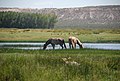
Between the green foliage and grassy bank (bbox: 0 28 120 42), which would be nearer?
grassy bank (bbox: 0 28 120 42)

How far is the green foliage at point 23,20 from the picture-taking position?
76.4 meters

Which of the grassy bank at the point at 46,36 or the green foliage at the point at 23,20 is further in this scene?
the green foliage at the point at 23,20

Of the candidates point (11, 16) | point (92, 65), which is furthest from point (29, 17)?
point (92, 65)

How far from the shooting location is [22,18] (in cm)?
8312

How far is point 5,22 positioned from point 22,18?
8.08 metres

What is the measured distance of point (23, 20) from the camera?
8244 cm

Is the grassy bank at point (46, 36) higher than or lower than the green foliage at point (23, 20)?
higher

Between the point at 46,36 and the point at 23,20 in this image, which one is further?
the point at 23,20

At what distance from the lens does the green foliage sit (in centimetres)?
7638

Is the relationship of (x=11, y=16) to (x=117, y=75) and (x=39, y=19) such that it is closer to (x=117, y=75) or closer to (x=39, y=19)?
(x=39, y=19)

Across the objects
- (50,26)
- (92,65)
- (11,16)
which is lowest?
(50,26)

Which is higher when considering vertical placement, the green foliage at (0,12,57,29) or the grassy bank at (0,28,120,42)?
the grassy bank at (0,28,120,42)

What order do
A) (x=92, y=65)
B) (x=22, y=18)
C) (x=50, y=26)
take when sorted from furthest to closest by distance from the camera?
(x=50, y=26) → (x=22, y=18) → (x=92, y=65)

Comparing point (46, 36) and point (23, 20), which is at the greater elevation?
point (46, 36)
